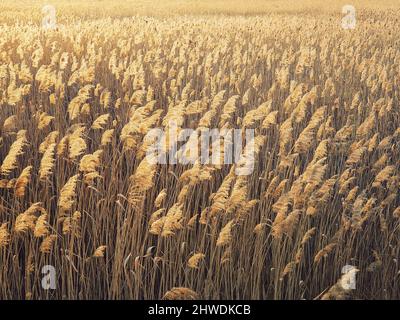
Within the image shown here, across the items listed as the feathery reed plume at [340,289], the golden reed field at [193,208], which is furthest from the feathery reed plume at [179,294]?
the feathery reed plume at [340,289]

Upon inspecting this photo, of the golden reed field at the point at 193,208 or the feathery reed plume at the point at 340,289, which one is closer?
the feathery reed plume at the point at 340,289

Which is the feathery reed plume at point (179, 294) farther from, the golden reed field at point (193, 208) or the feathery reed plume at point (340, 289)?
the feathery reed plume at point (340, 289)

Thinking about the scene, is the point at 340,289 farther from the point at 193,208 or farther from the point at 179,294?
the point at 193,208

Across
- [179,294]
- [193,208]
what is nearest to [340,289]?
[179,294]

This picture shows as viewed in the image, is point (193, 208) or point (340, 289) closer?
point (340, 289)

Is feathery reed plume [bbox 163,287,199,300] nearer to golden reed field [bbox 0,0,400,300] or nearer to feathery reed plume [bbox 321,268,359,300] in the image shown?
golden reed field [bbox 0,0,400,300]

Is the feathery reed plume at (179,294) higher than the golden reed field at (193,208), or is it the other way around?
the golden reed field at (193,208)

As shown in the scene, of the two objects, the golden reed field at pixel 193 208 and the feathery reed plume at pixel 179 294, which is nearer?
the feathery reed plume at pixel 179 294

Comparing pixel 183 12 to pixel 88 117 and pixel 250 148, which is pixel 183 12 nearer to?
pixel 88 117

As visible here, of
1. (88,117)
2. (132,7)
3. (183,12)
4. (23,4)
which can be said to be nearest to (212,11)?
(183,12)

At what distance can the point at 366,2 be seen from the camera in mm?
12031

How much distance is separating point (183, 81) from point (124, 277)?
3183mm

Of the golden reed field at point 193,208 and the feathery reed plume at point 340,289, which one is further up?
the golden reed field at point 193,208

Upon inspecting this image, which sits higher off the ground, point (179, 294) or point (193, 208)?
point (193, 208)
